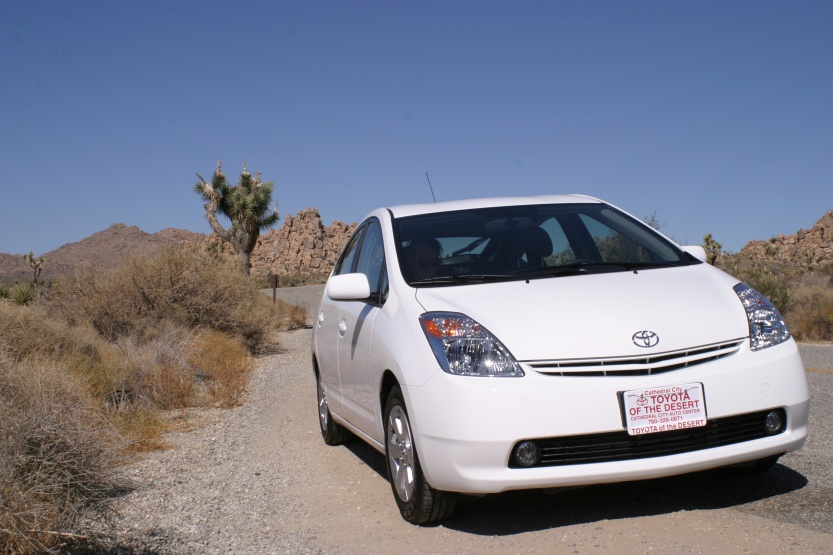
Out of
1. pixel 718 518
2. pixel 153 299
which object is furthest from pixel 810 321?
pixel 718 518

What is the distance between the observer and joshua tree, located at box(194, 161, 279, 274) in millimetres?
41219

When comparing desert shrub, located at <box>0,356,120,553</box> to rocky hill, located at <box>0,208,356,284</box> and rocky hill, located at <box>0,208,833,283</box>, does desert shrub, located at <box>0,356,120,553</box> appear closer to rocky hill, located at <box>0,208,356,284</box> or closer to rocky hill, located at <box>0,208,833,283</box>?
rocky hill, located at <box>0,208,833,283</box>

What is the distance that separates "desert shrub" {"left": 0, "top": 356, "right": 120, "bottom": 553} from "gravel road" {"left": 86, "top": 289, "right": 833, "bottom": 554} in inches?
9.4

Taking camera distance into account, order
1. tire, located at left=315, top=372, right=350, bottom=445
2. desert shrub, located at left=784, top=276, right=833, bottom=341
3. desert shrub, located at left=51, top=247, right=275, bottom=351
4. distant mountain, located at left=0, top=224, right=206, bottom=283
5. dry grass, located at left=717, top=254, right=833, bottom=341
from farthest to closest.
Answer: distant mountain, located at left=0, top=224, right=206, bottom=283, dry grass, located at left=717, top=254, right=833, bottom=341, desert shrub, located at left=784, top=276, right=833, bottom=341, desert shrub, located at left=51, top=247, right=275, bottom=351, tire, located at left=315, top=372, right=350, bottom=445

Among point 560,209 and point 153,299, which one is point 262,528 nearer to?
point 560,209

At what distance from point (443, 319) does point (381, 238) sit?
1596 mm

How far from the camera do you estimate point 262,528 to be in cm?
544

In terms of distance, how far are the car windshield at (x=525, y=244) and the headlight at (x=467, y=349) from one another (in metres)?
0.65

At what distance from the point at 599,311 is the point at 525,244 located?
54.1 inches

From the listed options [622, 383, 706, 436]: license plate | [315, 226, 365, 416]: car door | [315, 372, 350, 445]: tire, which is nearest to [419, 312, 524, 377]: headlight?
[622, 383, 706, 436]: license plate

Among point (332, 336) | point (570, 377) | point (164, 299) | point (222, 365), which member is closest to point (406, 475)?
point (570, 377)

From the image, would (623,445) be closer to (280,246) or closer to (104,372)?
(104,372)

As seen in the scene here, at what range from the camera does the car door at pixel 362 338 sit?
5.87 m

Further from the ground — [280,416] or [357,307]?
[357,307]
